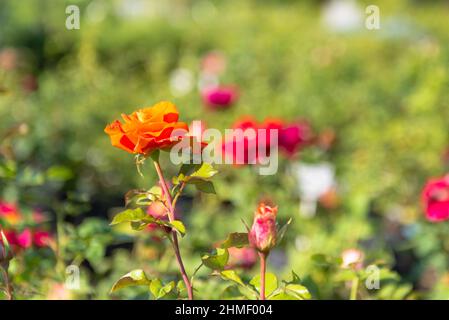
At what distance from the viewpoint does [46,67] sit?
21.5 ft

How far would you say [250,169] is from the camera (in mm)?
2121

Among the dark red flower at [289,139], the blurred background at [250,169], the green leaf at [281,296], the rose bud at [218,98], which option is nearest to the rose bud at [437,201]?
the blurred background at [250,169]

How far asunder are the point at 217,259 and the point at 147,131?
20 centimetres

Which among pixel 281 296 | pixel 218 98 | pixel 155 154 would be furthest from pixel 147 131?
pixel 218 98

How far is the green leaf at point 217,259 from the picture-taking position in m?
1.00

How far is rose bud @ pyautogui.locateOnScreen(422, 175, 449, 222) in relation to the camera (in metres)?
1.70

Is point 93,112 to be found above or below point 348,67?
below

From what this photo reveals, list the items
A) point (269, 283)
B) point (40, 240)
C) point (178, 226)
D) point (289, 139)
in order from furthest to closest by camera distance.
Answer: point (289, 139), point (40, 240), point (269, 283), point (178, 226)

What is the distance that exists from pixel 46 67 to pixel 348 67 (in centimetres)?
306

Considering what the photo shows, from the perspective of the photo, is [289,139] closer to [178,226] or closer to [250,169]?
[250,169]
